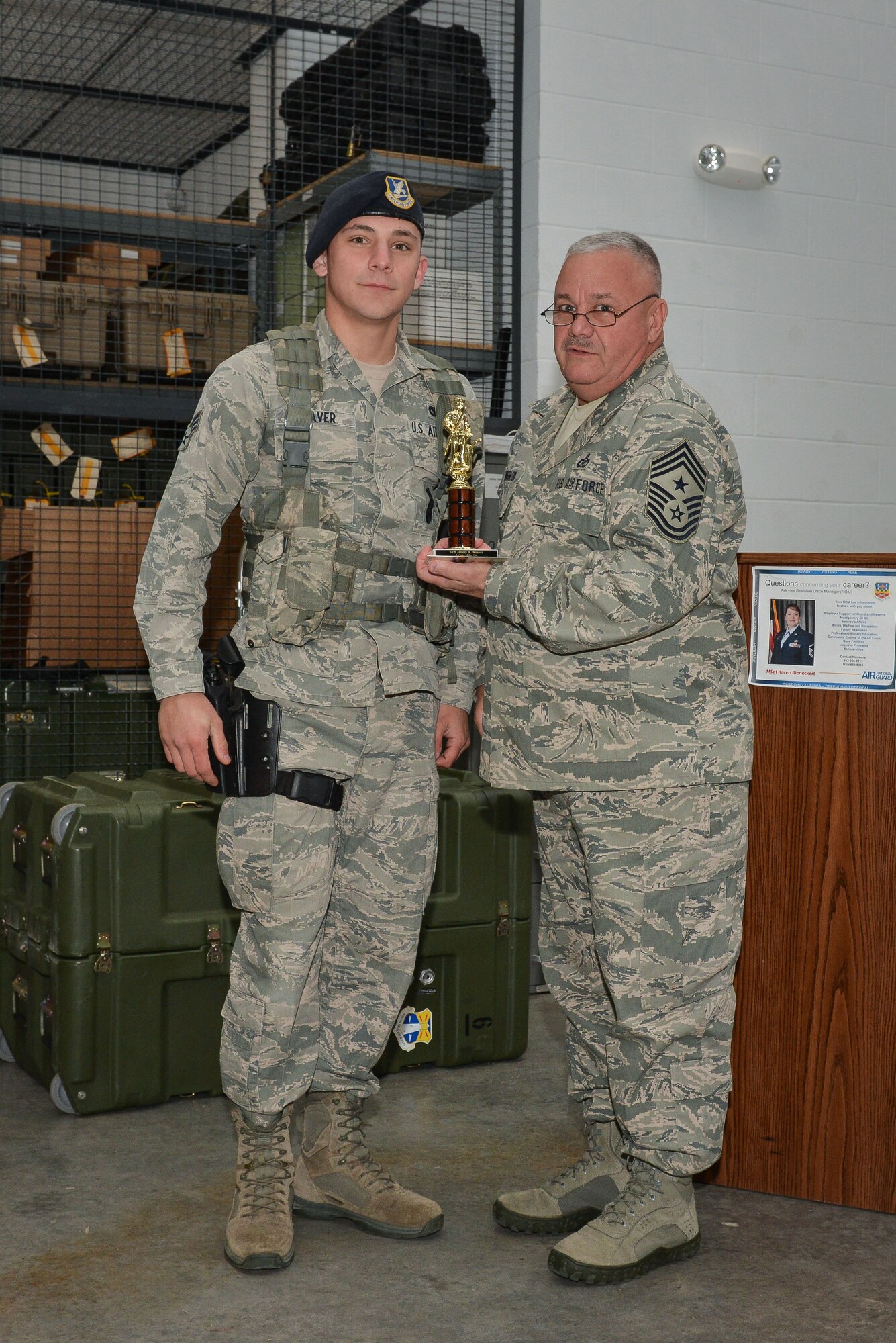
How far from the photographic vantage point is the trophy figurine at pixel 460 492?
2.15 meters

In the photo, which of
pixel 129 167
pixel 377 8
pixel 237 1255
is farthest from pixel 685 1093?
pixel 129 167

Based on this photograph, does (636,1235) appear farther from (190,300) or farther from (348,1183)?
(190,300)

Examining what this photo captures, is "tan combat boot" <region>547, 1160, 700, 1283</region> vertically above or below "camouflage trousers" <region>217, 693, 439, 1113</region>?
Answer: below

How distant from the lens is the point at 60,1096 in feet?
9.68

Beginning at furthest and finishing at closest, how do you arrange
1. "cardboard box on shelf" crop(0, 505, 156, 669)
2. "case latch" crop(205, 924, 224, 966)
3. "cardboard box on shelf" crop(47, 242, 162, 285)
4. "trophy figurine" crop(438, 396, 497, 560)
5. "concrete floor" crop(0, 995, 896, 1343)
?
1. "cardboard box on shelf" crop(47, 242, 162, 285)
2. "cardboard box on shelf" crop(0, 505, 156, 669)
3. "case latch" crop(205, 924, 224, 966)
4. "trophy figurine" crop(438, 396, 497, 560)
5. "concrete floor" crop(0, 995, 896, 1343)

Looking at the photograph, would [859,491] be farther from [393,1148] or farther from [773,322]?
[393,1148]

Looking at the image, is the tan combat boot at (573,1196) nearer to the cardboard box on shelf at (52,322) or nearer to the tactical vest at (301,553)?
the tactical vest at (301,553)

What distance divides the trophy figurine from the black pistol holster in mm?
389

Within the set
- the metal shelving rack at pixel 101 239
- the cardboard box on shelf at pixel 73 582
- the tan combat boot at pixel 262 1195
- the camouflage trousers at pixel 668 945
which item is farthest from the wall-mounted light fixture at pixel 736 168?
the tan combat boot at pixel 262 1195

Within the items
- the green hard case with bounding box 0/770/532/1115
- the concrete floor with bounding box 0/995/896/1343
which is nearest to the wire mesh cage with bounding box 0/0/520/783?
the green hard case with bounding box 0/770/532/1115

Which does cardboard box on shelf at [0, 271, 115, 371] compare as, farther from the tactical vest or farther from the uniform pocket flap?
the uniform pocket flap

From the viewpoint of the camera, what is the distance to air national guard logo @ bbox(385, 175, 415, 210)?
2260 mm

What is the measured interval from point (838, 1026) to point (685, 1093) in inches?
16.1

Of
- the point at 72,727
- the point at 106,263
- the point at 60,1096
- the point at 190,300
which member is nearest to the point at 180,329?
the point at 190,300
